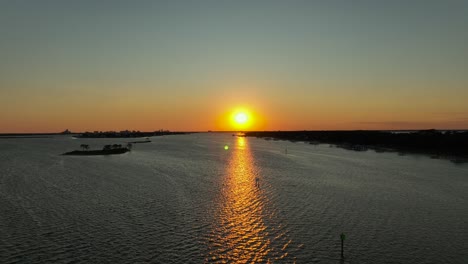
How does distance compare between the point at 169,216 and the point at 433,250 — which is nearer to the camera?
the point at 433,250

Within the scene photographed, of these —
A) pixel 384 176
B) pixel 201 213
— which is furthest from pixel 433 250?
pixel 384 176

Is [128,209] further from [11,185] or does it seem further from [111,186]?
[11,185]

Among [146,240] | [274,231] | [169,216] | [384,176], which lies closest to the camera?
[146,240]

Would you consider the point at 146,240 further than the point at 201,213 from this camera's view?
No

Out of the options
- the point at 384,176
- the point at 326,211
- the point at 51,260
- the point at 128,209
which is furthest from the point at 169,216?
the point at 384,176

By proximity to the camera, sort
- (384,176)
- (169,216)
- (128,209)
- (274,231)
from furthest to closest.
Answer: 1. (384,176)
2. (128,209)
3. (169,216)
4. (274,231)

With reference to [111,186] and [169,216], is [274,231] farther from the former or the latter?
[111,186]
